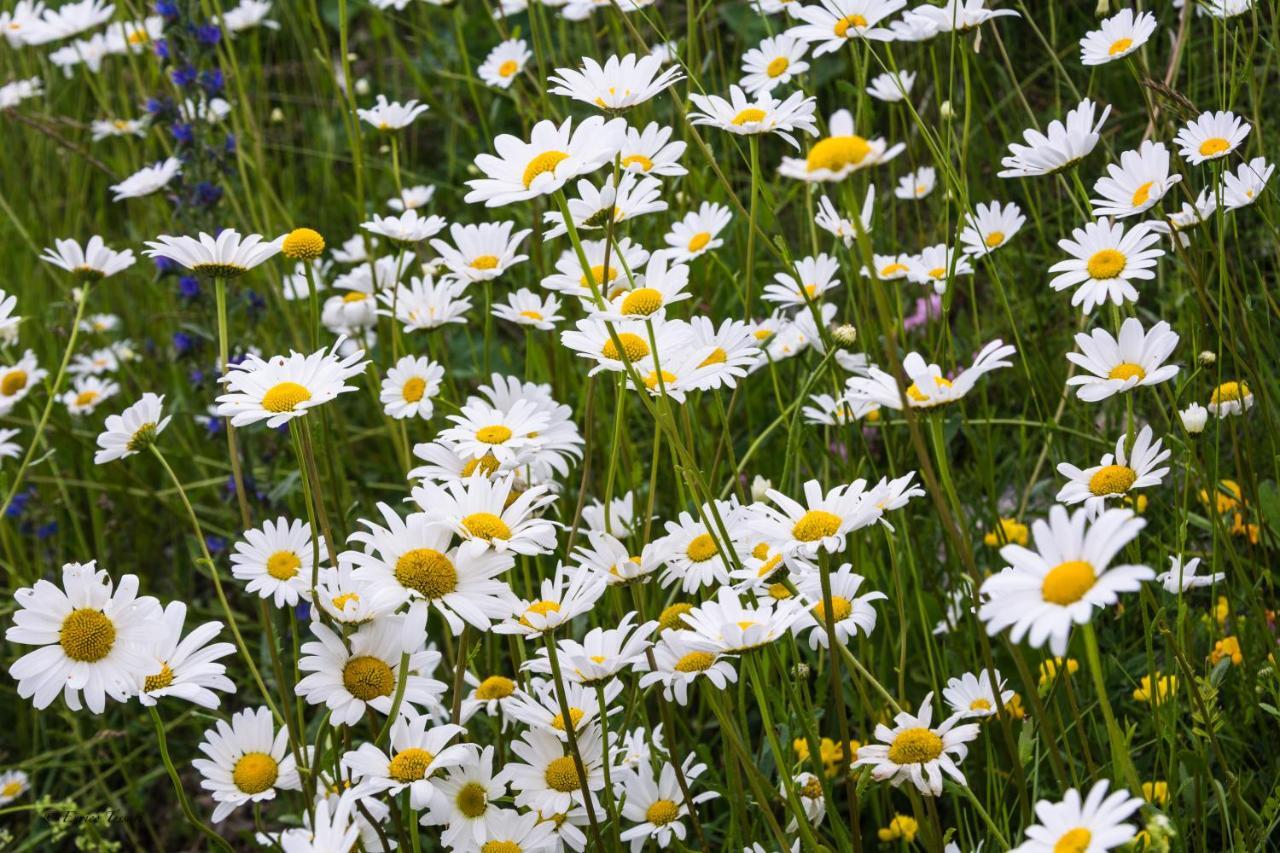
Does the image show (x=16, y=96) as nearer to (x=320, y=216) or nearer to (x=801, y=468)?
(x=320, y=216)

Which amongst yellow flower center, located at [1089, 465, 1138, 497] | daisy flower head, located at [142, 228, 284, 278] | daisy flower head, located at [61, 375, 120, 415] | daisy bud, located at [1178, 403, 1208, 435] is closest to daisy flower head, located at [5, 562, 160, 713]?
daisy flower head, located at [142, 228, 284, 278]

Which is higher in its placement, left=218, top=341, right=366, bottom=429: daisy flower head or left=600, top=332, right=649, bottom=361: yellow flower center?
left=218, top=341, right=366, bottom=429: daisy flower head

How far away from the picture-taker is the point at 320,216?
12.2 ft

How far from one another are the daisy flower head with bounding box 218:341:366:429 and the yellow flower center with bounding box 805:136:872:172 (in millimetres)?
593

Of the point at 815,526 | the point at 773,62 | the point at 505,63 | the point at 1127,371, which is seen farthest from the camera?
the point at 505,63

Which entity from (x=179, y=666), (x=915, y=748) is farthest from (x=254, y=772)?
(x=915, y=748)

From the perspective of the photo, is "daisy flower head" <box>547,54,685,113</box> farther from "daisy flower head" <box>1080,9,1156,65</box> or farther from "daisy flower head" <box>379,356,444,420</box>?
"daisy flower head" <box>1080,9,1156,65</box>

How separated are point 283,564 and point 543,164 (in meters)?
0.55

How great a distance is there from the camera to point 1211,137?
1622 mm

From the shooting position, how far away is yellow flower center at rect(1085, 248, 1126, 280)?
1533 millimetres

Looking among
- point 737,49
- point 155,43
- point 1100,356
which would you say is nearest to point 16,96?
point 155,43

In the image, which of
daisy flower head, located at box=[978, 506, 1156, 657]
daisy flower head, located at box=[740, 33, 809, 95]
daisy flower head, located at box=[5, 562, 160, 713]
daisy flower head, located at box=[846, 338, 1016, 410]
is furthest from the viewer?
daisy flower head, located at box=[740, 33, 809, 95]

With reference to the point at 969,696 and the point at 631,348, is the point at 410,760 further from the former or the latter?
the point at 969,696

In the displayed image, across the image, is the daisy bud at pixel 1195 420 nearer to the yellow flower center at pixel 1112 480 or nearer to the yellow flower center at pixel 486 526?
the yellow flower center at pixel 1112 480
